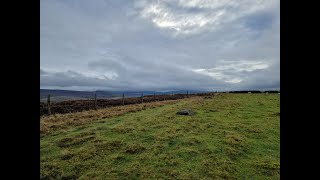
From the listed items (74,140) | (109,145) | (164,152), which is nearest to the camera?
(164,152)

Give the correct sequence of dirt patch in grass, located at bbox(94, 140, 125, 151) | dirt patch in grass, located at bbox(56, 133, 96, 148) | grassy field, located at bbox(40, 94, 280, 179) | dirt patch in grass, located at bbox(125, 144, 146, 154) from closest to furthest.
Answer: grassy field, located at bbox(40, 94, 280, 179)
dirt patch in grass, located at bbox(125, 144, 146, 154)
dirt patch in grass, located at bbox(94, 140, 125, 151)
dirt patch in grass, located at bbox(56, 133, 96, 148)

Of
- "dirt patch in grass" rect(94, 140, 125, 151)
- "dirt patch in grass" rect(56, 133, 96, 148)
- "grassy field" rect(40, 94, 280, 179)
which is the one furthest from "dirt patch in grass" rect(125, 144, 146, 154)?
"dirt patch in grass" rect(56, 133, 96, 148)

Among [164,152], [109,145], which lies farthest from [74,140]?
[164,152]

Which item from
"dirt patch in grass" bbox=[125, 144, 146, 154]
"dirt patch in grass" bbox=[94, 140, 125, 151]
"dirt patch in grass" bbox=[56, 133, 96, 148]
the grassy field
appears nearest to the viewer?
the grassy field

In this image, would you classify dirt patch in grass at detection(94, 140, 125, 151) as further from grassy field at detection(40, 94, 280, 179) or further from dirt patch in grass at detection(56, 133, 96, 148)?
dirt patch in grass at detection(56, 133, 96, 148)

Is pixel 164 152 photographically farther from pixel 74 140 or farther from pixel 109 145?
pixel 74 140

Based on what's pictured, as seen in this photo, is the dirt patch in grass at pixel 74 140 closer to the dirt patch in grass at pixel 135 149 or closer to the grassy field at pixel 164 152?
the grassy field at pixel 164 152

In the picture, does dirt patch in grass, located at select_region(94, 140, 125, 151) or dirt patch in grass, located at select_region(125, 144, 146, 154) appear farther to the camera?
dirt patch in grass, located at select_region(94, 140, 125, 151)

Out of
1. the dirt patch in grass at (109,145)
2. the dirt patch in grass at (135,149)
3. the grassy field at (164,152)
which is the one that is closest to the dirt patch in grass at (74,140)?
the grassy field at (164,152)
